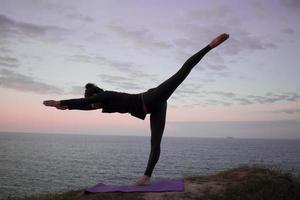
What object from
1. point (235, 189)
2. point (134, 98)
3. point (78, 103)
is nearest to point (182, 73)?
point (134, 98)

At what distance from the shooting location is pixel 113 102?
24.7ft

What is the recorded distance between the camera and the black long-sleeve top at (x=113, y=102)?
23.6 ft

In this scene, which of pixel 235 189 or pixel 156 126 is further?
pixel 235 189

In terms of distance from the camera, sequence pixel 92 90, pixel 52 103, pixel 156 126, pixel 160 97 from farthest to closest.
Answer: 1. pixel 156 126
2. pixel 92 90
3. pixel 160 97
4. pixel 52 103

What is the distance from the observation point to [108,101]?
750cm

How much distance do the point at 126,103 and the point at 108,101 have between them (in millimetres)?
414

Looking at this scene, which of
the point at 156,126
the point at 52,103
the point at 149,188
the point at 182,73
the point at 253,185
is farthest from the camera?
the point at 253,185

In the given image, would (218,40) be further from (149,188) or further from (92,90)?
(149,188)

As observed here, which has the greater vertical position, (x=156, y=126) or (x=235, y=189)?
(x=156, y=126)

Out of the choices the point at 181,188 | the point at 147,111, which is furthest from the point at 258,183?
the point at 147,111

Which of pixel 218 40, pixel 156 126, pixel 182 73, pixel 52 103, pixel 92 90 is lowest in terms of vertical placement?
pixel 156 126

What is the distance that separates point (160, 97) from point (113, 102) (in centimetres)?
108

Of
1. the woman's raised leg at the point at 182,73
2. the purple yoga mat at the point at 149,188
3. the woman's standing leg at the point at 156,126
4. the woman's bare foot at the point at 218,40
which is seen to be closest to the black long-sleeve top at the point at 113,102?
the woman's raised leg at the point at 182,73

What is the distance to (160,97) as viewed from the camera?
25.0 feet
